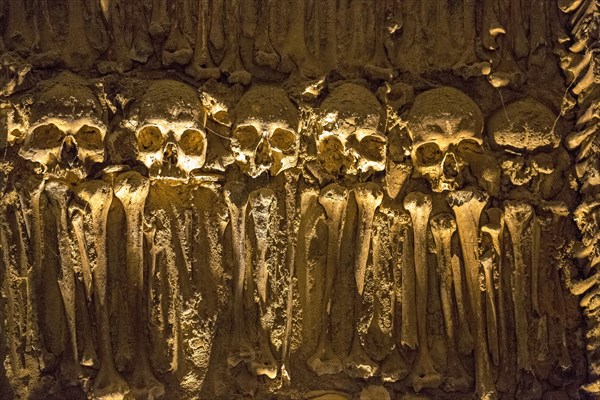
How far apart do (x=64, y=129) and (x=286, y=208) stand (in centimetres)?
75

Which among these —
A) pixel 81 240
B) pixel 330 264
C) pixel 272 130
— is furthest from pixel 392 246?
pixel 81 240

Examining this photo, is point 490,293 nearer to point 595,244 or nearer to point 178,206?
point 595,244

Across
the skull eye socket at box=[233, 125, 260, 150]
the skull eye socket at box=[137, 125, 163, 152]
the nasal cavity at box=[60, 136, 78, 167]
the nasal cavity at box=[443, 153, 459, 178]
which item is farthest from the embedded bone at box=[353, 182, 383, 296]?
the nasal cavity at box=[60, 136, 78, 167]

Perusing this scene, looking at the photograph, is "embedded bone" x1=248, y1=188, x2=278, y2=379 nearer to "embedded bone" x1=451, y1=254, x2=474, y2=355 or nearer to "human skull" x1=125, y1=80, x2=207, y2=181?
"human skull" x1=125, y1=80, x2=207, y2=181

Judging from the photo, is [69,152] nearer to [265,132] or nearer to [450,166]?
[265,132]

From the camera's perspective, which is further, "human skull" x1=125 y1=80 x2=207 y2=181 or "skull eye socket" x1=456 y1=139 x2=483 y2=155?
"skull eye socket" x1=456 y1=139 x2=483 y2=155

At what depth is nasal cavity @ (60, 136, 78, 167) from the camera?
2.53 meters

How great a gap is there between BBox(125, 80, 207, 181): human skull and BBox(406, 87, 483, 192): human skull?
0.71 meters

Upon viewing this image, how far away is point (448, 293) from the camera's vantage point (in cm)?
259

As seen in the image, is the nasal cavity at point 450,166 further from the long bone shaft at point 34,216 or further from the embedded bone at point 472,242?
the long bone shaft at point 34,216

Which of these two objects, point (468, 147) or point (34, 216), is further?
point (468, 147)

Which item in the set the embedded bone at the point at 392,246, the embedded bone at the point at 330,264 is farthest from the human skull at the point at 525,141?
the embedded bone at the point at 330,264

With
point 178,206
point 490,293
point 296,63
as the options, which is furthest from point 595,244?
point 178,206

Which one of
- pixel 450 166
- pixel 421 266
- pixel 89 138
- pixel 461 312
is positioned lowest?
pixel 461 312
